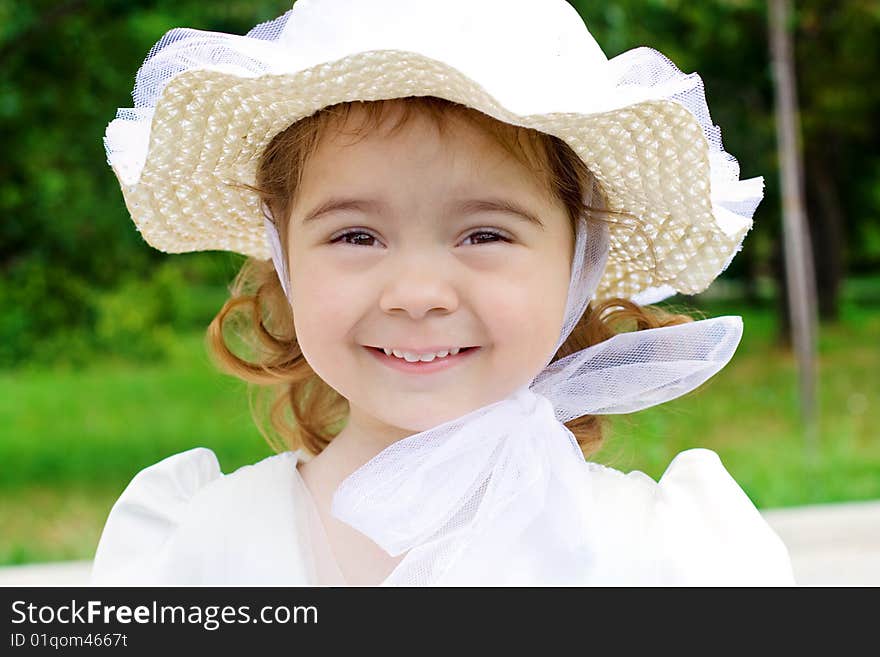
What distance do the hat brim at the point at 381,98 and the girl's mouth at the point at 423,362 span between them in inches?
11.5

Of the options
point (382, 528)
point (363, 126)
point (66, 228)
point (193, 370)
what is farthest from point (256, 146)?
point (193, 370)

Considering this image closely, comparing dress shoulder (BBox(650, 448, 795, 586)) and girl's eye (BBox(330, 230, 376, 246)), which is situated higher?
girl's eye (BBox(330, 230, 376, 246))

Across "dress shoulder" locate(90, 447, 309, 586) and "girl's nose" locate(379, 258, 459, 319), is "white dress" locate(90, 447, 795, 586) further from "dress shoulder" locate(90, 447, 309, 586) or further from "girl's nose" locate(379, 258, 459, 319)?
"girl's nose" locate(379, 258, 459, 319)

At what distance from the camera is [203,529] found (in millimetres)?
1515

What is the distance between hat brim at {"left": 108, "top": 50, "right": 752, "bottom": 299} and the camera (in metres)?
1.27

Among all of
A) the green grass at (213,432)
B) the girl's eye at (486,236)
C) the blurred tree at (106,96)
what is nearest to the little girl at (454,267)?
the girl's eye at (486,236)

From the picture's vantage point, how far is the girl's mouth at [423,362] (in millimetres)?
1366

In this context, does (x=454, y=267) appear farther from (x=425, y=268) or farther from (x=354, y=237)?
(x=354, y=237)

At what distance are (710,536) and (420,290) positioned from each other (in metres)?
0.52

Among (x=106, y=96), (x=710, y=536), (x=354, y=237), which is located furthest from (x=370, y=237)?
(x=106, y=96)

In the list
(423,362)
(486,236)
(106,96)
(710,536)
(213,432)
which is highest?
(106,96)

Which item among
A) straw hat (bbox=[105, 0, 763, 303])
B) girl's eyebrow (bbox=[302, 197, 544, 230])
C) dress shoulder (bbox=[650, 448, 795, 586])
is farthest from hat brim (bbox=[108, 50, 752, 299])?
dress shoulder (bbox=[650, 448, 795, 586])
